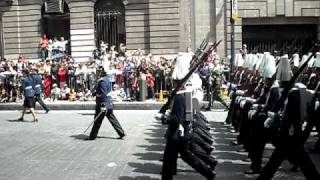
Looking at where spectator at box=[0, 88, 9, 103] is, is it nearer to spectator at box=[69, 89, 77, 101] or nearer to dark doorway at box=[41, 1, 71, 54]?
spectator at box=[69, 89, 77, 101]

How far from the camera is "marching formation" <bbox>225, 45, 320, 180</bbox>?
27.2 feet

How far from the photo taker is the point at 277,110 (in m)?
9.43

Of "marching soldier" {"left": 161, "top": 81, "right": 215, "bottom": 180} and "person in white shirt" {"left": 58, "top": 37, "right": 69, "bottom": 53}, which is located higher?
"person in white shirt" {"left": 58, "top": 37, "right": 69, "bottom": 53}

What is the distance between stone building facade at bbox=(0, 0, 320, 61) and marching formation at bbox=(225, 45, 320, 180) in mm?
16734

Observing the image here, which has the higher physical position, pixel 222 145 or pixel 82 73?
pixel 82 73

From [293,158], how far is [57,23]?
30048 mm

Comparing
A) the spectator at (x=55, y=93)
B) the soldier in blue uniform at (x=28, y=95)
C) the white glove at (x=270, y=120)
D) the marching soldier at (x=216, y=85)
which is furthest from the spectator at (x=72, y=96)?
the white glove at (x=270, y=120)

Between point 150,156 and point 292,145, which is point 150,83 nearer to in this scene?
point 150,156

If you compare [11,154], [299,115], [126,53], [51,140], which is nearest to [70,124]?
[51,140]

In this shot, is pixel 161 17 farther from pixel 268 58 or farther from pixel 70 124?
pixel 268 58

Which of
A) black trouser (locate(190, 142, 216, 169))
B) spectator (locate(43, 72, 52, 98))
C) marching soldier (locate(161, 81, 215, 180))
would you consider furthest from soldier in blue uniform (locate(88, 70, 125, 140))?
spectator (locate(43, 72, 52, 98))

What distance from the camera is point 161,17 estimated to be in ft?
110

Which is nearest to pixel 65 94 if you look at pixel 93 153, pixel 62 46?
pixel 62 46

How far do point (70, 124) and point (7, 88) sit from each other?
379 inches
